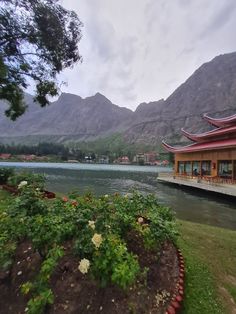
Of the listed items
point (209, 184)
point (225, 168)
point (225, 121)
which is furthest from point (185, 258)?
point (225, 121)

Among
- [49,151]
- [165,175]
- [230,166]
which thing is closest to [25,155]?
[49,151]

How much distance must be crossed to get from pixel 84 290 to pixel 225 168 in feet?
82.8

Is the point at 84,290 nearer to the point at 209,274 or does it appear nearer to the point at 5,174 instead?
the point at 209,274

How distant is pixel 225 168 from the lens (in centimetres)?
2581

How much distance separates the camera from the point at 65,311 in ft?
10.5

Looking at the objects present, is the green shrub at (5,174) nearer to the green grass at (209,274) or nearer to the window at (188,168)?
the green grass at (209,274)

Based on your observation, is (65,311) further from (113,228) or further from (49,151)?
(49,151)

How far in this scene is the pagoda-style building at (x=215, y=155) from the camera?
24641 millimetres

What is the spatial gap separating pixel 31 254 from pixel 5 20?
11.1m

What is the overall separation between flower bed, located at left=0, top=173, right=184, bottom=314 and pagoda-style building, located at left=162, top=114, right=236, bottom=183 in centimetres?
2115

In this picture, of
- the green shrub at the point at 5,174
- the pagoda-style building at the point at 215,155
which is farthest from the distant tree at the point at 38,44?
the pagoda-style building at the point at 215,155

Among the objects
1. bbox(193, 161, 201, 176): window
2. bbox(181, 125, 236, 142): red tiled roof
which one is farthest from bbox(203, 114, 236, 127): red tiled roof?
bbox(193, 161, 201, 176): window

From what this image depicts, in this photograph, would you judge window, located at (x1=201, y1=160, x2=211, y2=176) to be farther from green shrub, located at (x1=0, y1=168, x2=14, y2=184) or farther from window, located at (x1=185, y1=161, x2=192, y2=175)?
green shrub, located at (x1=0, y1=168, x2=14, y2=184)

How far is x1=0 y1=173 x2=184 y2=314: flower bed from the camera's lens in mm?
3123
